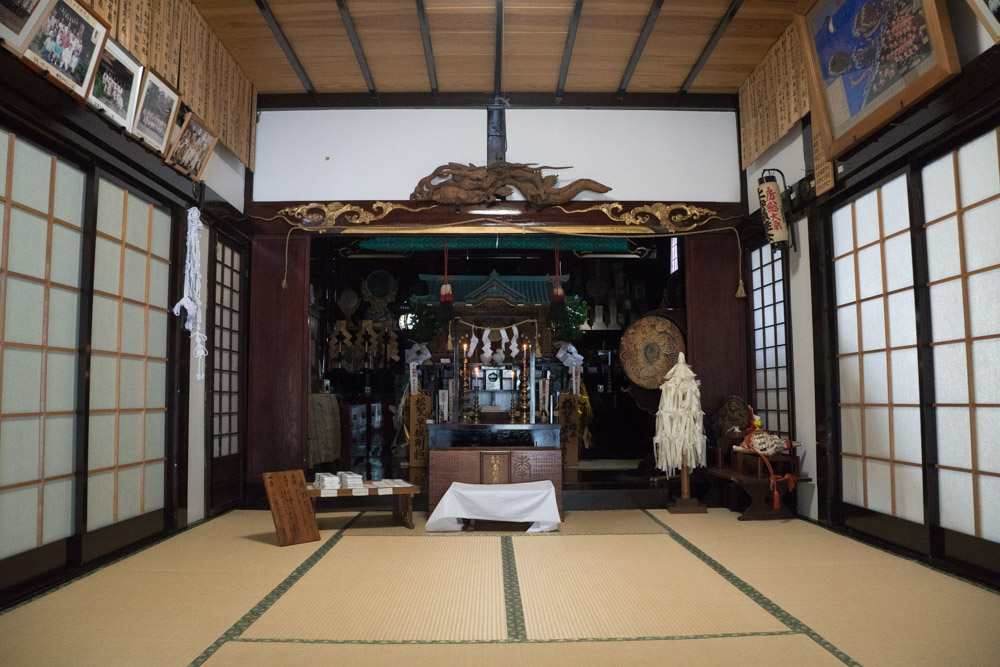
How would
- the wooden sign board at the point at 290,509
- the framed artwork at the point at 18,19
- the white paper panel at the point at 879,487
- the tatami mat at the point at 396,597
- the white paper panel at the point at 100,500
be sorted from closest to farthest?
the tatami mat at the point at 396,597
the framed artwork at the point at 18,19
the white paper panel at the point at 100,500
the white paper panel at the point at 879,487
the wooden sign board at the point at 290,509

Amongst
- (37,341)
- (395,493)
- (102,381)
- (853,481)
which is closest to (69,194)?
(37,341)

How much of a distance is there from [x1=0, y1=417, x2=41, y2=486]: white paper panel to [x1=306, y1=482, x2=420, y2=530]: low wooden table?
192cm

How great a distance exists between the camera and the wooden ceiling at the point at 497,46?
5129 millimetres

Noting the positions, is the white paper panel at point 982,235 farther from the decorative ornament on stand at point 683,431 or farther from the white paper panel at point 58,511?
the white paper panel at point 58,511

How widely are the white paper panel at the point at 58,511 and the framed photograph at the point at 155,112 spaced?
2.11 meters

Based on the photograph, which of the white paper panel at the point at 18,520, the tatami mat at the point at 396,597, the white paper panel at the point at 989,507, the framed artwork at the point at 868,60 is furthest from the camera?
the framed artwork at the point at 868,60

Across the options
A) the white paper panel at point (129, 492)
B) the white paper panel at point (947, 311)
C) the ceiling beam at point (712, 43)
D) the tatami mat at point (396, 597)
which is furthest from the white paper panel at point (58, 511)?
the ceiling beam at point (712, 43)

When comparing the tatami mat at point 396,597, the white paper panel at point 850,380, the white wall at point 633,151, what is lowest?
the tatami mat at point 396,597

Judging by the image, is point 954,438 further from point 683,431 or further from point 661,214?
point 661,214

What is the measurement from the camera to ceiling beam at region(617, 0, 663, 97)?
16.8ft

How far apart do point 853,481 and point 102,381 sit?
192 inches

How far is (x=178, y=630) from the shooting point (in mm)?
2824

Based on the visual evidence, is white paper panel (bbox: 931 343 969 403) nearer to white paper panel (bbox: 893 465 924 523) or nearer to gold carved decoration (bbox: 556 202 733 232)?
white paper panel (bbox: 893 465 924 523)

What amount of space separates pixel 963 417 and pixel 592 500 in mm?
3136
